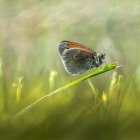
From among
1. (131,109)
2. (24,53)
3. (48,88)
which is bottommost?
(131,109)

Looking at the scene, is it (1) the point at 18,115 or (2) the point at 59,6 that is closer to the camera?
(1) the point at 18,115

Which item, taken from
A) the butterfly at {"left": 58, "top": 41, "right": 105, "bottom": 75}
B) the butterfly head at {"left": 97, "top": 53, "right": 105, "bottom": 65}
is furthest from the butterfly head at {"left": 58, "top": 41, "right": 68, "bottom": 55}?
the butterfly head at {"left": 97, "top": 53, "right": 105, "bottom": 65}

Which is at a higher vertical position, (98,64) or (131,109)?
(98,64)

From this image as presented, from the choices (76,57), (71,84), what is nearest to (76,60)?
(76,57)

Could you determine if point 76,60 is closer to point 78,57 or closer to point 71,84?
point 78,57

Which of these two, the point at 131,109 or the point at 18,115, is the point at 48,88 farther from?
the point at 131,109

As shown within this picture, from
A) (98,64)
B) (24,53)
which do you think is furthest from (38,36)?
(98,64)

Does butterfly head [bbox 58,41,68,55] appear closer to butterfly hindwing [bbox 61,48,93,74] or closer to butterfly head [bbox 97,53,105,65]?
butterfly hindwing [bbox 61,48,93,74]
